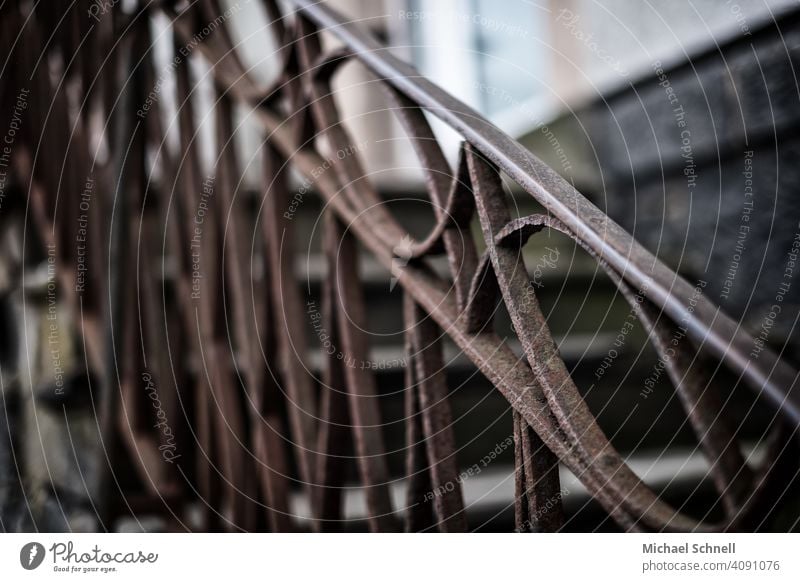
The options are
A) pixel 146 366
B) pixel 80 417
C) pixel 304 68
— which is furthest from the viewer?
pixel 80 417

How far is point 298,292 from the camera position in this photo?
2.52 ft

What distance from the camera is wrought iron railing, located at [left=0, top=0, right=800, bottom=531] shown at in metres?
0.42

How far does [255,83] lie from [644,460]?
814 millimetres

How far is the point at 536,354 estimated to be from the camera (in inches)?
17.4

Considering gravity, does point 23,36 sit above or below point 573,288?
above

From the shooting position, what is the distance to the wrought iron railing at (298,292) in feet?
1.38
